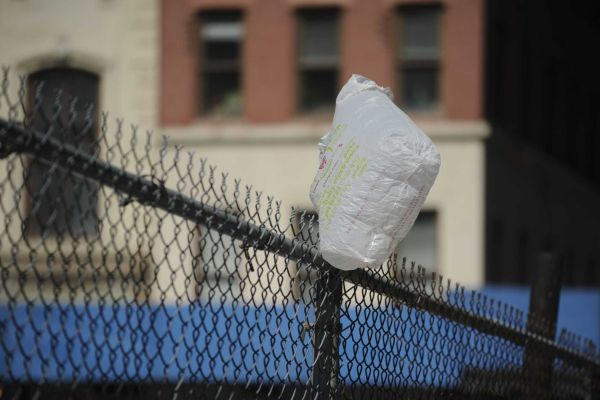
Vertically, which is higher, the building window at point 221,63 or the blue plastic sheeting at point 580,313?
the building window at point 221,63

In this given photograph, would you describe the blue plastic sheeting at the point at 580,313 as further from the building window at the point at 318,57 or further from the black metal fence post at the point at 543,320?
the building window at the point at 318,57

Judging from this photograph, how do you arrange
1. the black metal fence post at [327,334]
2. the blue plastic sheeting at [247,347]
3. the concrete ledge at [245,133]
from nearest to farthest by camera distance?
the blue plastic sheeting at [247,347] < the black metal fence post at [327,334] < the concrete ledge at [245,133]

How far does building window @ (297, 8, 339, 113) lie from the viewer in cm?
2669

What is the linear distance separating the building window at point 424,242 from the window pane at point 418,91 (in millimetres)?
1932

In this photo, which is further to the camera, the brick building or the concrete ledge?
the concrete ledge

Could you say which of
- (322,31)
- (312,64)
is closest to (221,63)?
(312,64)

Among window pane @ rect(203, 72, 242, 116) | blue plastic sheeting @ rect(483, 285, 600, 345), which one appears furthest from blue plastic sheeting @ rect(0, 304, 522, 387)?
window pane @ rect(203, 72, 242, 116)

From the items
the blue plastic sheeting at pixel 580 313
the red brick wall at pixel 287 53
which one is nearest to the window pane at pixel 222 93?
the red brick wall at pixel 287 53

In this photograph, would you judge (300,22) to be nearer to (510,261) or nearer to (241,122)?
(241,122)

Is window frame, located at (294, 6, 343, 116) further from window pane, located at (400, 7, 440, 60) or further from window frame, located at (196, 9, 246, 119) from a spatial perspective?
window pane, located at (400, 7, 440, 60)

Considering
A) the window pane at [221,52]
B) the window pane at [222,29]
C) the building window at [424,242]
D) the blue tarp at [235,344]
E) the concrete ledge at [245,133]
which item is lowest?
the blue tarp at [235,344]

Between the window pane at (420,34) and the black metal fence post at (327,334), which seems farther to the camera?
the window pane at (420,34)

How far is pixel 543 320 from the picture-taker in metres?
7.25

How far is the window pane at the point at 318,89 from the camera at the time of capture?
2673cm
